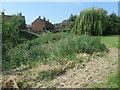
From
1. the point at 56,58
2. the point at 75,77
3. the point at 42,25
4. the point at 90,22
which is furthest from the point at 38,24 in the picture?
the point at 75,77

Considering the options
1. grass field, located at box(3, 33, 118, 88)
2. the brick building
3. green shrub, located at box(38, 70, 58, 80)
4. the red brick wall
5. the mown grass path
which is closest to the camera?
the mown grass path

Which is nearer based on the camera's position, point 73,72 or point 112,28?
point 73,72

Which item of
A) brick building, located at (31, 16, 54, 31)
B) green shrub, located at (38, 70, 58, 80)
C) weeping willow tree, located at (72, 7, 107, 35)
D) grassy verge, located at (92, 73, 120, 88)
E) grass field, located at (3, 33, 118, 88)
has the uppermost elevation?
brick building, located at (31, 16, 54, 31)

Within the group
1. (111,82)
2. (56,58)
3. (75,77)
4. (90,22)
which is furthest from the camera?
(90,22)

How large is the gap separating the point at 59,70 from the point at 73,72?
35cm

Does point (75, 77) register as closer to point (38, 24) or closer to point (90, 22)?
point (90, 22)

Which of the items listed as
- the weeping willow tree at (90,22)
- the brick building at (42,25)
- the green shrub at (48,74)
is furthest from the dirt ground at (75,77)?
the brick building at (42,25)

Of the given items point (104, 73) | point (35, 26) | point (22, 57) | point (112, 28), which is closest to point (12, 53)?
point (22, 57)

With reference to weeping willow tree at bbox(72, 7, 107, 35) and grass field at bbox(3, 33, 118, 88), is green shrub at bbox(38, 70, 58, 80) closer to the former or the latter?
grass field at bbox(3, 33, 118, 88)

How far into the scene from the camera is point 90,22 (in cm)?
1856

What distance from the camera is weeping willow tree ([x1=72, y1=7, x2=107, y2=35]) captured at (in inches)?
726

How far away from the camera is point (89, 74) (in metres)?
4.06

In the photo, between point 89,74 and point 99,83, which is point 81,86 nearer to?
point 99,83

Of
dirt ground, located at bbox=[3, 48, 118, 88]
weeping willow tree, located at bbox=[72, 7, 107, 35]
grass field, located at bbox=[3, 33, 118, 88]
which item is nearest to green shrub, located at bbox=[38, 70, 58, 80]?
grass field, located at bbox=[3, 33, 118, 88]
